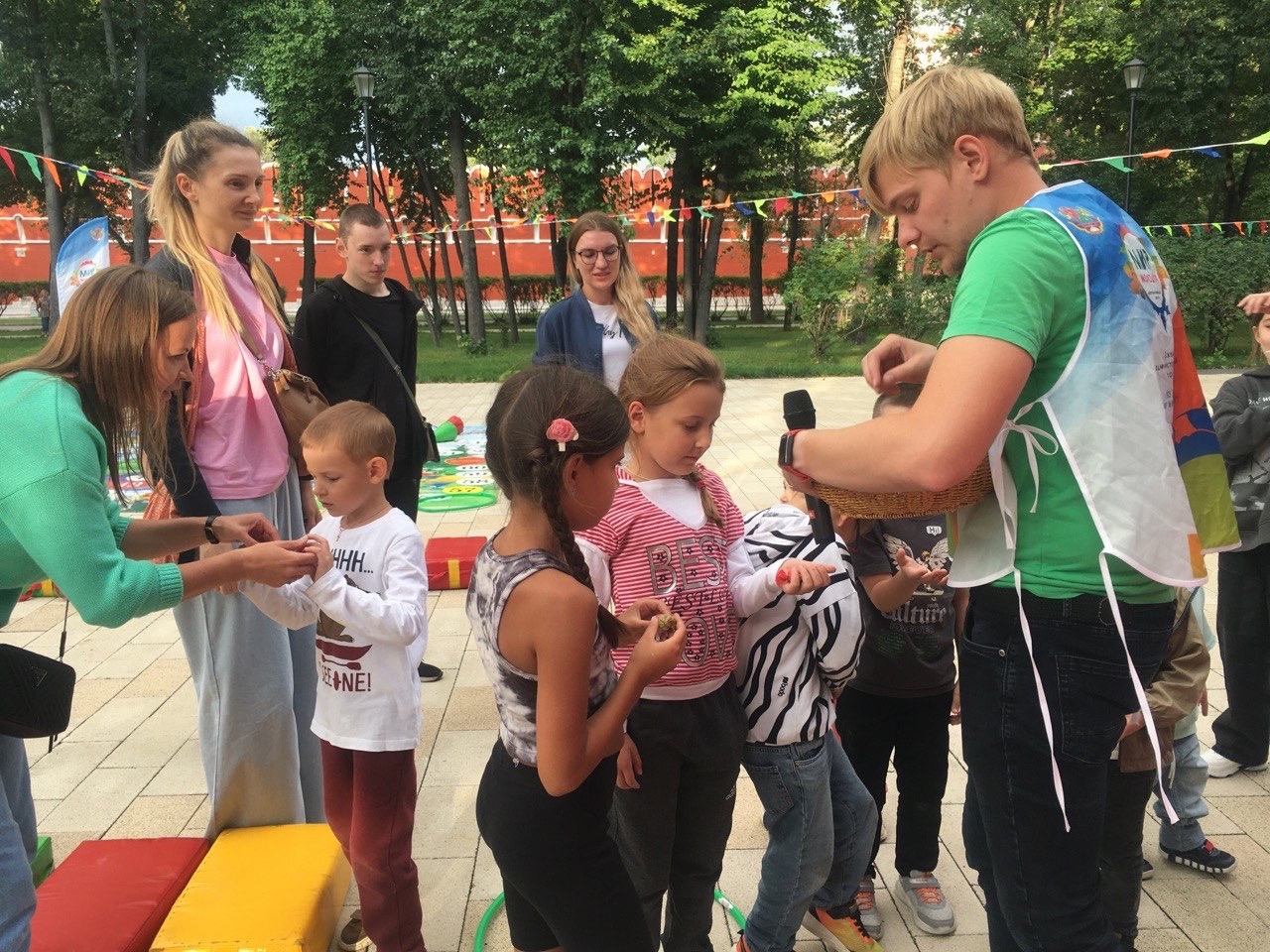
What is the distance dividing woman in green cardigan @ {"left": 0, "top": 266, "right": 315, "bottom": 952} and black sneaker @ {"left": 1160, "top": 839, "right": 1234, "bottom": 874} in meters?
2.63

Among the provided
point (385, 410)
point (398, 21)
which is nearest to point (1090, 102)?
point (398, 21)

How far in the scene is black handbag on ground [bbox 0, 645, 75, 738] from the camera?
1.80 m

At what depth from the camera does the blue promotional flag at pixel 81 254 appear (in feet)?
23.9

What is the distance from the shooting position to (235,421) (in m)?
2.61

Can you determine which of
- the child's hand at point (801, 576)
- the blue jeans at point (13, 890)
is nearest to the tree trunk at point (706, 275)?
the child's hand at point (801, 576)

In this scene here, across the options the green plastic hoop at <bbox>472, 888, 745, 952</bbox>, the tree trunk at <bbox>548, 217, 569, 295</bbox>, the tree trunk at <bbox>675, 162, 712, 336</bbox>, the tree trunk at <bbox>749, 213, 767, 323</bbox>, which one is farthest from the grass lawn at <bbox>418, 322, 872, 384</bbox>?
the green plastic hoop at <bbox>472, 888, 745, 952</bbox>

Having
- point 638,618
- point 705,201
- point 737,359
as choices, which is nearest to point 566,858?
point 638,618

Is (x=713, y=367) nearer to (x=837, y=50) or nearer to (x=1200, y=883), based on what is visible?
(x=1200, y=883)

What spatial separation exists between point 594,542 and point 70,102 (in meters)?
29.1

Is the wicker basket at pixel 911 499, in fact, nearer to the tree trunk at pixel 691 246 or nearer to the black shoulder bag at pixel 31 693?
the black shoulder bag at pixel 31 693

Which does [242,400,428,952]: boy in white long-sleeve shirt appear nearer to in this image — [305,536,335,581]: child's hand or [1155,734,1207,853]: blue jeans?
[305,536,335,581]: child's hand

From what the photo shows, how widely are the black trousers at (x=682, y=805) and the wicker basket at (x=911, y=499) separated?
0.63 meters

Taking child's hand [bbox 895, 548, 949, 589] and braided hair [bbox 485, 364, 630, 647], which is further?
child's hand [bbox 895, 548, 949, 589]

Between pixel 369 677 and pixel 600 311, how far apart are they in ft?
7.59
